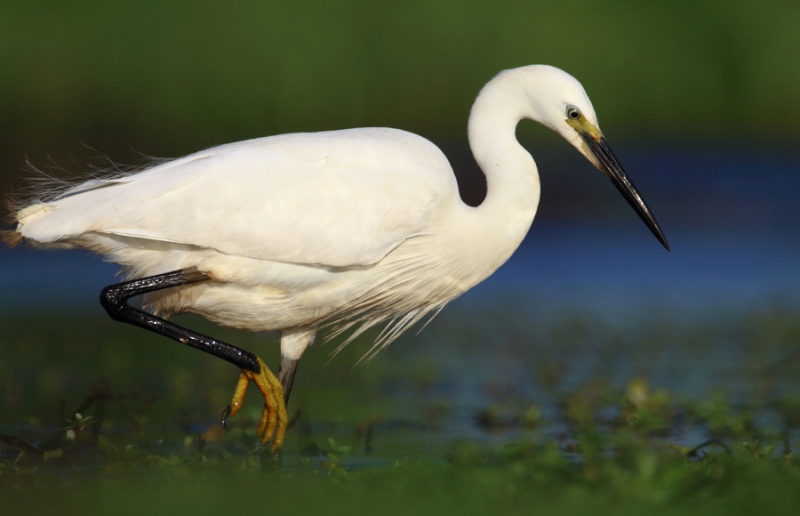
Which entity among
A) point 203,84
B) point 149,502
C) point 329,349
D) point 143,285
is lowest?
point 329,349

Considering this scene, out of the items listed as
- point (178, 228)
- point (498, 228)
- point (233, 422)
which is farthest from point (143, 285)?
point (498, 228)

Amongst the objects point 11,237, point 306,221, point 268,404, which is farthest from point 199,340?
point 11,237

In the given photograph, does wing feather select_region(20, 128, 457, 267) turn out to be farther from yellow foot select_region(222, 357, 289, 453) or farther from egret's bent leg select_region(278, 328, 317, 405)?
egret's bent leg select_region(278, 328, 317, 405)

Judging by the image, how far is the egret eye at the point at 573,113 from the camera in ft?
12.6

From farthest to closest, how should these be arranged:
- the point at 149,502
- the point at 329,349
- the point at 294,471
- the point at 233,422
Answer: the point at 329,349
the point at 233,422
the point at 294,471
the point at 149,502

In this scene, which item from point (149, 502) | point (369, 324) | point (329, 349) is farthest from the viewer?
point (329, 349)

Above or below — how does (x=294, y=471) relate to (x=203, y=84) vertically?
→ below

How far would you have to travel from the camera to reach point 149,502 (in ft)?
9.70

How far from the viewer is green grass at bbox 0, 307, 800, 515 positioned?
298 centimetres

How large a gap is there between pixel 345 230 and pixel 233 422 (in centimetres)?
150

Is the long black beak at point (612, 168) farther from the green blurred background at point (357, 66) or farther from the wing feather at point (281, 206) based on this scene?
the green blurred background at point (357, 66)

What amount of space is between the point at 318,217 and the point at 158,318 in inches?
31.9

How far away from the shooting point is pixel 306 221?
361 centimetres

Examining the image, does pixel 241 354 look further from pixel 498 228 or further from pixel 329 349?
pixel 329 349
